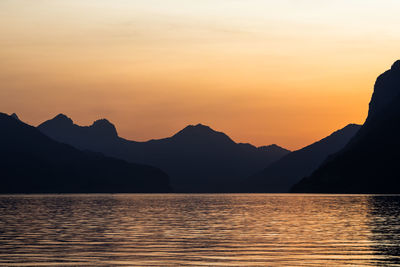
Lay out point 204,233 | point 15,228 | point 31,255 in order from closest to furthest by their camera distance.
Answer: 1. point 31,255
2. point 204,233
3. point 15,228

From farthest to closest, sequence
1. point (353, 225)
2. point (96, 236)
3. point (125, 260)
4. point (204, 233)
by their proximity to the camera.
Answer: point (353, 225) → point (204, 233) → point (96, 236) → point (125, 260)

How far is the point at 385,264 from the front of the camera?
53625 mm

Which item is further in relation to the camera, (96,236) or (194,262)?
(96,236)

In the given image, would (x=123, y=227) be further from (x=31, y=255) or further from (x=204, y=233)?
(x=31, y=255)

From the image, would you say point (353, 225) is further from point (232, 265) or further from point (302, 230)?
point (232, 265)

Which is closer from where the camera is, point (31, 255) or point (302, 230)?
point (31, 255)

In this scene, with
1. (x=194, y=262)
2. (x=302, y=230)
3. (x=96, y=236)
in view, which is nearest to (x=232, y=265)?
(x=194, y=262)

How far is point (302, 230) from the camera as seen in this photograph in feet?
296

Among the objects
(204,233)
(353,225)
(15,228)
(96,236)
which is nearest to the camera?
(96,236)

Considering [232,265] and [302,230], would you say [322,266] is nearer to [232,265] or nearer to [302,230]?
[232,265]

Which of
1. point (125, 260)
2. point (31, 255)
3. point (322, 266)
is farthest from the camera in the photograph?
point (31, 255)

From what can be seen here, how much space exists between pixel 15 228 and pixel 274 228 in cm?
3395

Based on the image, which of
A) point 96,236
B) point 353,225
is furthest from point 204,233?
point 353,225

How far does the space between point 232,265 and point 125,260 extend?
28.9 ft
